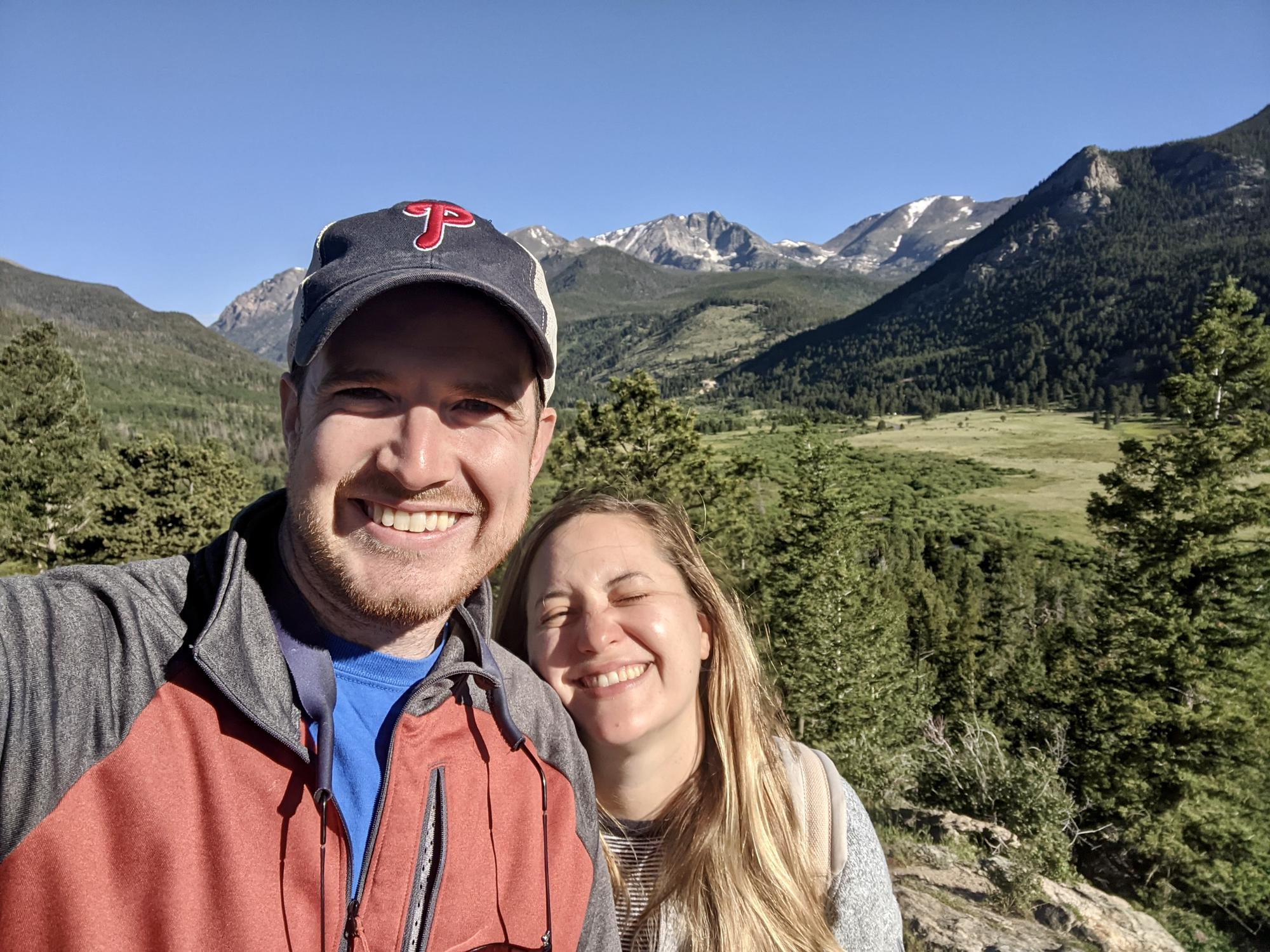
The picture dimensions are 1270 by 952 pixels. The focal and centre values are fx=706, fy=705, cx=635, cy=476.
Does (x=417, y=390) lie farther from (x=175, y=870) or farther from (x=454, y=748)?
(x=175, y=870)

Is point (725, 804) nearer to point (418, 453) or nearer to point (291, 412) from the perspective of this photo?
point (418, 453)

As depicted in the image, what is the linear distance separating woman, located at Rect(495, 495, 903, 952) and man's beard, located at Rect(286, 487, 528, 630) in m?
0.85

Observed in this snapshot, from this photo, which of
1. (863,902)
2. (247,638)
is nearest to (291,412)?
(247,638)

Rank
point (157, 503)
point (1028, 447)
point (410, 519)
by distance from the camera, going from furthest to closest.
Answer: point (1028, 447) → point (157, 503) → point (410, 519)

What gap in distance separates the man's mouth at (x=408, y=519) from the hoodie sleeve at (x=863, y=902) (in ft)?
6.31

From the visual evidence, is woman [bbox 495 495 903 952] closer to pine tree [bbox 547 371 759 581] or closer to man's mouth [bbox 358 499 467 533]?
man's mouth [bbox 358 499 467 533]

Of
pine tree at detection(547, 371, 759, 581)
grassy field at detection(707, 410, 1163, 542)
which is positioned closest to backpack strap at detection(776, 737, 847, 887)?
pine tree at detection(547, 371, 759, 581)

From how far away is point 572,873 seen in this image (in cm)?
197

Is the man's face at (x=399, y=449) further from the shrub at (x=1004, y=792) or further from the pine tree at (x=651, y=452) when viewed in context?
the pine tree at (x=651, y=452)

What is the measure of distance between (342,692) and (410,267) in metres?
1.05

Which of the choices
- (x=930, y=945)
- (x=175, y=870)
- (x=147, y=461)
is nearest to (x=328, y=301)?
(x=175, y=870)

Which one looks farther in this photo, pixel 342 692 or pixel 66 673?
pixel 342 692

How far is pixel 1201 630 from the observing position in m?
19.1

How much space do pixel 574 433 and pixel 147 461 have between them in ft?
65.7
